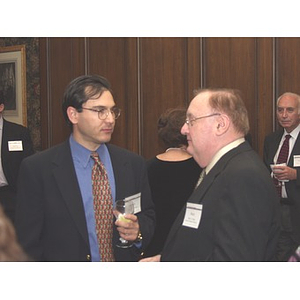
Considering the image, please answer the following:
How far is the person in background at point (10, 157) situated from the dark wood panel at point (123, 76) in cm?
145

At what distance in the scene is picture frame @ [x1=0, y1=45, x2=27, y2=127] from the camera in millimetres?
6211

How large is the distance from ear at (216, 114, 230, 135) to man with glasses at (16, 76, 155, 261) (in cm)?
61

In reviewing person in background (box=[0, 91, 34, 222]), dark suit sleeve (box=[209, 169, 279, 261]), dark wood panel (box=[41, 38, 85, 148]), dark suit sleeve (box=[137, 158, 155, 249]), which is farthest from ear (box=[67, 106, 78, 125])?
dark wood panel (box=[41, 38, 85, 148])

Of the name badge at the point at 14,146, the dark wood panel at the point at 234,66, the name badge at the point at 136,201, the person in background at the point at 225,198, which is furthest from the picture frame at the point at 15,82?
the person in background at the point at 225,198

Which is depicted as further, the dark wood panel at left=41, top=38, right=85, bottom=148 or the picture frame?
the picture frame

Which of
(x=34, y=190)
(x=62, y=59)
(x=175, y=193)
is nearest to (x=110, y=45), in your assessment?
(x=62, y=59)

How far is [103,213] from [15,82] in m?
4.48

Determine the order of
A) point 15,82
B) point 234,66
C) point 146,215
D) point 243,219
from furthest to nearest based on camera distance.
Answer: point 15,82
point 234,66
point 146,215
point 243,219

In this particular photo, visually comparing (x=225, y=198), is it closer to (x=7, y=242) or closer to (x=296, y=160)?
(x=7, y=242)

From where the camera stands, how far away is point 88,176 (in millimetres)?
2297

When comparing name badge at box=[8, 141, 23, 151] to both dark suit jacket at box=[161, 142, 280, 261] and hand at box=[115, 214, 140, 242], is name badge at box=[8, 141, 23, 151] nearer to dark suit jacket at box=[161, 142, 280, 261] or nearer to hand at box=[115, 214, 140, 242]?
hand at box=[115, 214, 140, 242]

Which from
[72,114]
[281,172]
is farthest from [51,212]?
[281,172]

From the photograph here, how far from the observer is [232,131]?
6.31ft

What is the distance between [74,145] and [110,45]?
3.64 m
